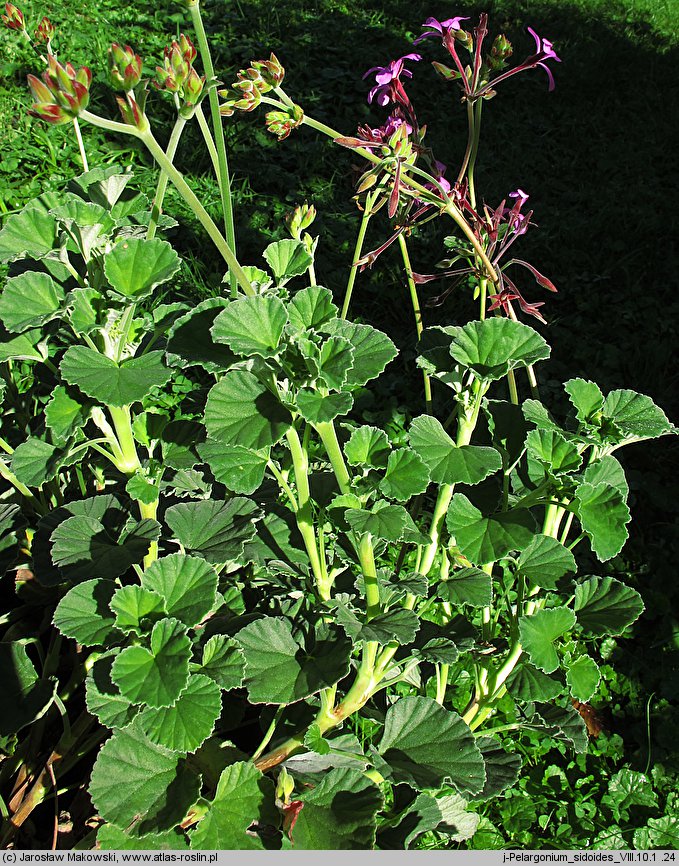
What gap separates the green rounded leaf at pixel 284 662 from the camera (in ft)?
4.29

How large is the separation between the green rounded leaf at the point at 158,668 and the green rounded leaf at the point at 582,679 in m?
0.68

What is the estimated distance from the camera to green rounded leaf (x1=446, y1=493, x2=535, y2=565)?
50.9 inches

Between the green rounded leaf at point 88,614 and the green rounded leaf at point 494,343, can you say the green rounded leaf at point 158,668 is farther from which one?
the green rounded leaf at point 494,343

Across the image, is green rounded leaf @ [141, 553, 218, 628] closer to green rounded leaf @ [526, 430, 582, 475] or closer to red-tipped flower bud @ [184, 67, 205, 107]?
green rounded leaf @ [526, 430, 582, 475]

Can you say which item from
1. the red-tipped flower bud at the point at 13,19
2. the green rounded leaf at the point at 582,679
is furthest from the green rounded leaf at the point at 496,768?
the red-tipped flower bud at the point at 13,19

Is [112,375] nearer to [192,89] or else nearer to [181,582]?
[181,582]

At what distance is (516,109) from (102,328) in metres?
3.64

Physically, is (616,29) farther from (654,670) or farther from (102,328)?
(102,328)

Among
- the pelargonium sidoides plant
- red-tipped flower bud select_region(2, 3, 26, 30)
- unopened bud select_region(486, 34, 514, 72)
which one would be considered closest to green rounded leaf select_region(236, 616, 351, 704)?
the pelargonium sidoides plant

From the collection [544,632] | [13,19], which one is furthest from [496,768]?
[13,19]

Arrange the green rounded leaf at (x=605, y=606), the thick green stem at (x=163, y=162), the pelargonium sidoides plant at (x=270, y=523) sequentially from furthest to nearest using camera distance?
the green rounded leaf at (x=605, y=606) < the pelargonium sidoides plant at (x=270, y=523) < the thick green stem at (x=163, y=162)

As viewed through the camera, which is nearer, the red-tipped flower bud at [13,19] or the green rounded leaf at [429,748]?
the green rounded leaf at [429,748]

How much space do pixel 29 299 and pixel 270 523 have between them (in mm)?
612

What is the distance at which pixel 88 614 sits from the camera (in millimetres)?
1311
